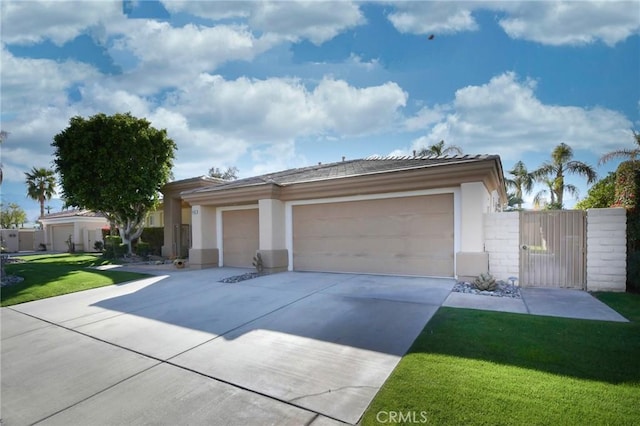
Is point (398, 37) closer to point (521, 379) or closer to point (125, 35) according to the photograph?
point (125, 35)

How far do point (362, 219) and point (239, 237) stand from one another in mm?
5711

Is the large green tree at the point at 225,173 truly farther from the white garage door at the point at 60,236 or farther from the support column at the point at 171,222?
the support column at the point at 171,222

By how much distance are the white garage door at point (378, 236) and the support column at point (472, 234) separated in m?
0.43

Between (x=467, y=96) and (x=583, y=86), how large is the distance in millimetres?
4845

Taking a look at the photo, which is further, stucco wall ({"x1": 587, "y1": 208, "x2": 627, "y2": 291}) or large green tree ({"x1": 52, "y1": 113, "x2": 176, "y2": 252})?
large green tree ({"x1": 52, "y1": 113, "x2": 176, "y2": 252})

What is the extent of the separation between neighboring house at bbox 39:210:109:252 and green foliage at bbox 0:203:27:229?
77.4ft

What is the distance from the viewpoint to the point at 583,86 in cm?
1290

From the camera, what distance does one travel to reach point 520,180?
90.7 ft

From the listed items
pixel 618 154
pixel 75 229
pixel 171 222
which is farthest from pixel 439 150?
pixel 75 229

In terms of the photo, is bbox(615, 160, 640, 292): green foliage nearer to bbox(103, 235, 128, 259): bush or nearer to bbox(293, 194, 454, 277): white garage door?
bbox(293, 194, 454, 277): white garage door

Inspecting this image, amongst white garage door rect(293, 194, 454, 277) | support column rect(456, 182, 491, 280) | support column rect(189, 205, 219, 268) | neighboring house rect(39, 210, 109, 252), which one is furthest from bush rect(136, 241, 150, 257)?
support column rect(456, 182, 491, 280)

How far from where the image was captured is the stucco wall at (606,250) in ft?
24.2

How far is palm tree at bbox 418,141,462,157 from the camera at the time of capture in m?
25.5

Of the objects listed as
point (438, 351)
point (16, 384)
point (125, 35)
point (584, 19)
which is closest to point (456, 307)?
point (438, 351)
